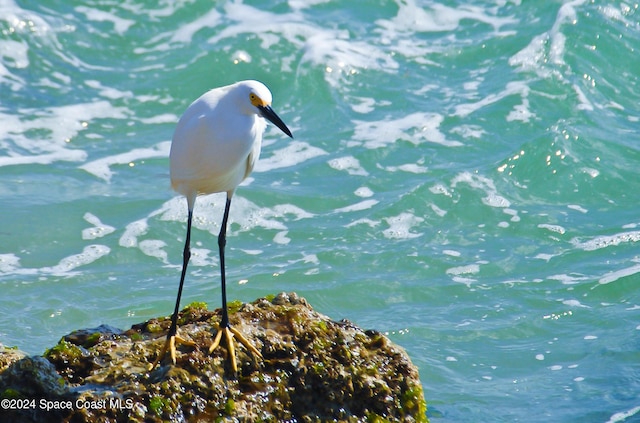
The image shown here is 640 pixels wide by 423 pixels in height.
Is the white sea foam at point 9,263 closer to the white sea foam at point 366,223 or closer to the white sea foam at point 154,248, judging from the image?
the white sea foam at point 154,248

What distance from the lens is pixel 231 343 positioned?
4.16m

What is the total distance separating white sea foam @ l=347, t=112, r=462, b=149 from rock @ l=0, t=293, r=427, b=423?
560cm

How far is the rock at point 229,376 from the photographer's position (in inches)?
148

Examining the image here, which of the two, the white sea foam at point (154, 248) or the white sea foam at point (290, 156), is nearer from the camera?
the white sea foam at point (154, 248)

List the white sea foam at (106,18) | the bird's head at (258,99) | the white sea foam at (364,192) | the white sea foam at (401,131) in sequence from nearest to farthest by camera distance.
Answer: the bird's head at (258,99) < the white sea foam at (364,192) < the white sea foam at (401,131) < the white sea foam at (106,18)

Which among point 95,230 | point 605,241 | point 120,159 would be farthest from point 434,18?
point 95,230

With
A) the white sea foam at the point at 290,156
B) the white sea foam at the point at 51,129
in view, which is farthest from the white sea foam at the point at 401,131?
the white sea foam at the point at 51,129

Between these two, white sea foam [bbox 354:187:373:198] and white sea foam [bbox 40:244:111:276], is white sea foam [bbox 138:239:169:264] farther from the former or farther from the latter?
white sea foam [bbox 354:187:373:198]

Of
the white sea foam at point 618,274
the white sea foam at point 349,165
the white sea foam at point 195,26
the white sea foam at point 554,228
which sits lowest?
the white sea foam at point 618,274

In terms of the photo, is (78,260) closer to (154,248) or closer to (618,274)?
(154,248)

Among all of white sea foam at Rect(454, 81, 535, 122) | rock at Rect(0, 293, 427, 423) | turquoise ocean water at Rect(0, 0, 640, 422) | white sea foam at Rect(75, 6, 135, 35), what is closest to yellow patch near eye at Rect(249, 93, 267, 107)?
rock at Rect(0, 293, 427, 423)

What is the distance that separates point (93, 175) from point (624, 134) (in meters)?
6.17

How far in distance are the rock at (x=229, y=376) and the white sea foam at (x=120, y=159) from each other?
494 centimetres

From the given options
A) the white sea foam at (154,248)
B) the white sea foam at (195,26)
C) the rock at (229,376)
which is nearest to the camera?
the rock at (229,376)
